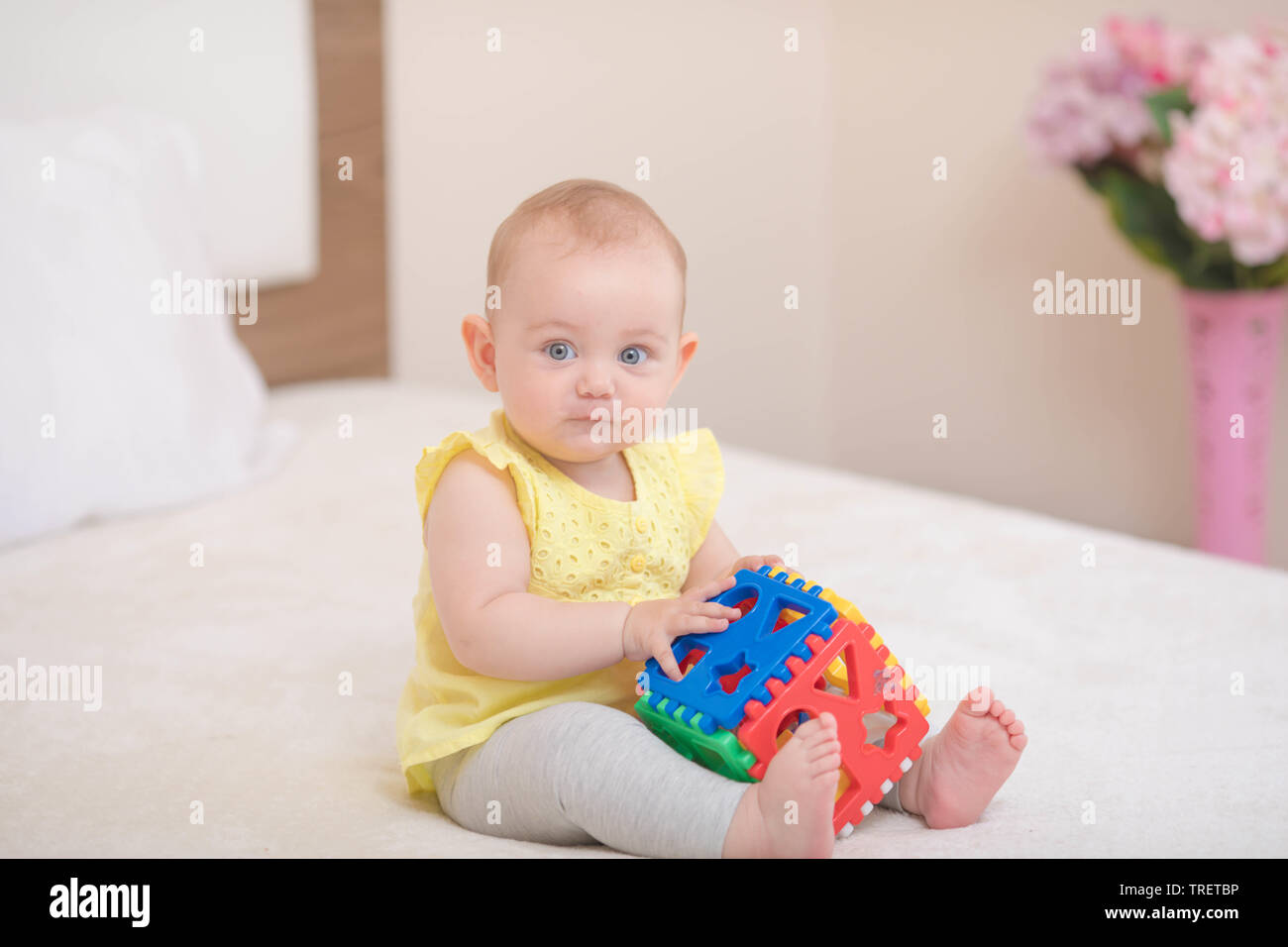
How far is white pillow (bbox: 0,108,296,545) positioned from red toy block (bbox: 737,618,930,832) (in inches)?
40.1

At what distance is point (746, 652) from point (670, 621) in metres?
0.06

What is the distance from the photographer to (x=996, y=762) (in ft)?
3.06

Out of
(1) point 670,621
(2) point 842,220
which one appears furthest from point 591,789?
(2) point 842,220

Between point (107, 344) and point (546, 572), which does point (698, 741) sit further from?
point (107, 344)

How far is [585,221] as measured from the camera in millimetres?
967

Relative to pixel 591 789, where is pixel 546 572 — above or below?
above

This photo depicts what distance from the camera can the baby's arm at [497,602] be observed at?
0.94 metres

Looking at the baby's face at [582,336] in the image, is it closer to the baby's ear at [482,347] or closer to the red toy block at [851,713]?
the baby's ear at [482,347]

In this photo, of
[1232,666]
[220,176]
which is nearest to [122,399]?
[220,176]

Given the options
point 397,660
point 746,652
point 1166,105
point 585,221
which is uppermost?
point 1166,105

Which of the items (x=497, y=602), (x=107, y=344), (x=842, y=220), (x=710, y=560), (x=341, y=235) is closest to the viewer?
(x=497, y=602)

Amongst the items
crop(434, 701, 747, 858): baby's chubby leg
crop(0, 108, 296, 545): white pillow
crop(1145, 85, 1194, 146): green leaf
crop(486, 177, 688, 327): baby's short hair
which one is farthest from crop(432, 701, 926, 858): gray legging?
crop(1145, 85, 1194, 146): green leaf

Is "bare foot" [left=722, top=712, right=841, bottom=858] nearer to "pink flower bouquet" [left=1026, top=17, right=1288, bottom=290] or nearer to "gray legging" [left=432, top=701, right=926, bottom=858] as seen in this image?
"gray legging" [left=432, top=701, right=926, bottom=858]
